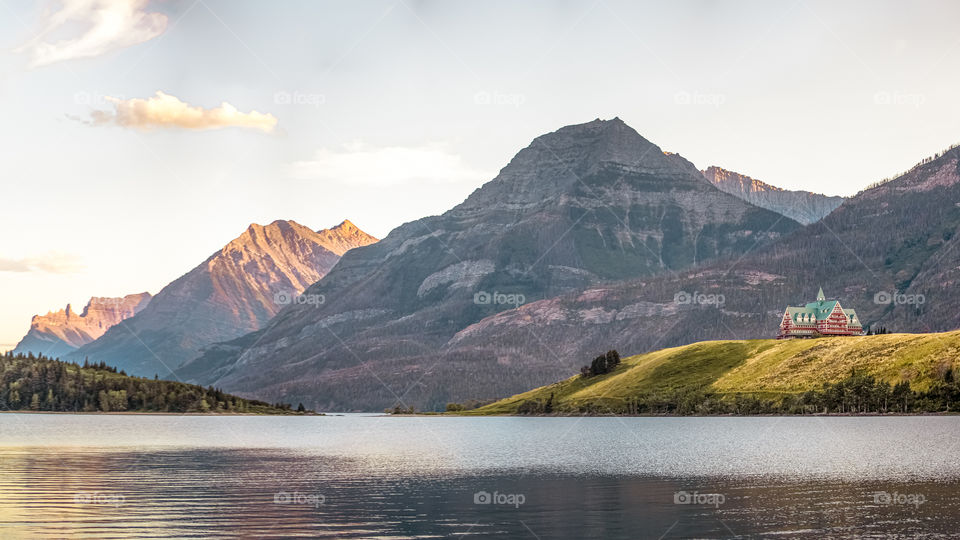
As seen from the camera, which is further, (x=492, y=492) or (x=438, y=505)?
(x=492, y=492)

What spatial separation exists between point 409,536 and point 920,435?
142338mm

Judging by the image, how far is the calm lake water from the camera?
73.3 metres

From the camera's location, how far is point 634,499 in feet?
301

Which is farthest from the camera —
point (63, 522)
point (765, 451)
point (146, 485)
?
point (765, 451)

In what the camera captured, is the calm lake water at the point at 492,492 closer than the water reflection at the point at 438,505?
No

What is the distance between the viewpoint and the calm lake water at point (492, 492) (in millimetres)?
73312

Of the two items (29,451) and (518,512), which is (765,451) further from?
(29,451)

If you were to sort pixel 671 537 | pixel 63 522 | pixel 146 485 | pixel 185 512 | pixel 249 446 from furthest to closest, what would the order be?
pixel 249 446 < pixel 146 485 < pixel 185 512 < pixel 63 522 < pixel 671 537

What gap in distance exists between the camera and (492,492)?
318 ft

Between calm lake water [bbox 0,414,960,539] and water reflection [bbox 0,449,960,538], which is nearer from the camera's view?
water reflection [bbox 0,449,960,538]

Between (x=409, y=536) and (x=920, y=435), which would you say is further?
(x=920, y=435)

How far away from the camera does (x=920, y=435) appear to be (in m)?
180

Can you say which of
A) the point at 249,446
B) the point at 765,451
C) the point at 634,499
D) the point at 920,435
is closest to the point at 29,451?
the point at 249,446

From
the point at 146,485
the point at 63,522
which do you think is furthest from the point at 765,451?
the point at 63,522
